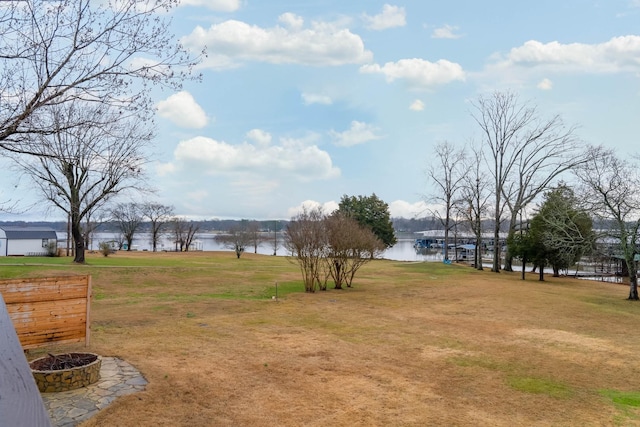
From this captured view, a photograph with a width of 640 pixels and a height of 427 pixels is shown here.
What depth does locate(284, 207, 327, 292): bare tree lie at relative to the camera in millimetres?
18250

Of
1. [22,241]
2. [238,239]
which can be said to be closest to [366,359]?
[238,239]

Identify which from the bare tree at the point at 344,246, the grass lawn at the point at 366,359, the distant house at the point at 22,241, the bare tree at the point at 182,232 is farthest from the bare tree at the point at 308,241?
the bare tree at the point at 182,232

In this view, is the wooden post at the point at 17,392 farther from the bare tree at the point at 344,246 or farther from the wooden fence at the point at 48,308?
the bare tree at the point at 344,246

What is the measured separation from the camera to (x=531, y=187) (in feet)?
118

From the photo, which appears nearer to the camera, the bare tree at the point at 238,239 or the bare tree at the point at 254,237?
the bare tree at the point at 238,239

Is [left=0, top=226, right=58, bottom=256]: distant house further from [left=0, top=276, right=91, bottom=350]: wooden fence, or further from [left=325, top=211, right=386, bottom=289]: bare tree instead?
[left=0, top=276, right=91, bottom=350]: wooden fence

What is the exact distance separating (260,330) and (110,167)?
516 cm

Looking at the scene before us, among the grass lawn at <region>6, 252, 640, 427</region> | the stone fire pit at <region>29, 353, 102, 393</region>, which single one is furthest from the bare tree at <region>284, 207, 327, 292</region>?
the stone fire pit at <region>29, 353, 102, 393</region>

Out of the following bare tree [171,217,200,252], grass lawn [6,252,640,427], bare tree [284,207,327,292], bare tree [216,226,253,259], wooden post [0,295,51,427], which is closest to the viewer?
wooden post [0,295,51,427]

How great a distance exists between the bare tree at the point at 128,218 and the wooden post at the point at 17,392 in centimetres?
6739

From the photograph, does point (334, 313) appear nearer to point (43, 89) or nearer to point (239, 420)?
point (239, 420)

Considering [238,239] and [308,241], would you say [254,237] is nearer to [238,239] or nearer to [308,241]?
[238,239]

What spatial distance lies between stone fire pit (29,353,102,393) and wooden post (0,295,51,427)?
5843mm

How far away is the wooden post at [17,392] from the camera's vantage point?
0.85 meters
